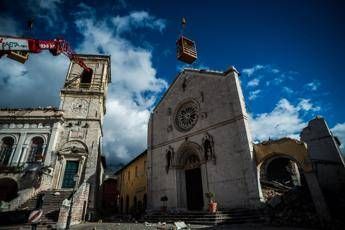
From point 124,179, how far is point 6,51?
22.9 m

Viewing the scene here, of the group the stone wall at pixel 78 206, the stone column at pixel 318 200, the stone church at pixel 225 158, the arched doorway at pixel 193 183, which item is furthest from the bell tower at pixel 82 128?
the stone column at pixel 318 200

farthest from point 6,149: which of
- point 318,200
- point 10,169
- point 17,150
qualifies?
point 318,200

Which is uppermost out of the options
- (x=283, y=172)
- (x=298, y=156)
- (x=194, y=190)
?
(x=283, y=172)

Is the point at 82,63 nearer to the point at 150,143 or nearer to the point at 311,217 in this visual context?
the point at 150,143

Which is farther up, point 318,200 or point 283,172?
point 283,172

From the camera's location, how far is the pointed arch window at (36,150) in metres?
17.9

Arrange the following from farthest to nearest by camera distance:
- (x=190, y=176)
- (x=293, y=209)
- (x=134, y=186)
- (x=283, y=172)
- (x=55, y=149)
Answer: (x=134, y=186) → (x=283, y=172) → (x=55, y=149) → (x=190, y=176) → (x=293, y=209)

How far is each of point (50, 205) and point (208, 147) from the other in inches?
482

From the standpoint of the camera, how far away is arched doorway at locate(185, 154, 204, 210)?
14.8m

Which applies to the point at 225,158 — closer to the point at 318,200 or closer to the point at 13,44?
the point at 318,200

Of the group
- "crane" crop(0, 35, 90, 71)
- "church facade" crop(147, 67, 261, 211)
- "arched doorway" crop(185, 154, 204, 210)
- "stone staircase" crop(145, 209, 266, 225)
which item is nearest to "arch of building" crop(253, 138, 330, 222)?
"church facade" crop(147, 67, 261, 211)

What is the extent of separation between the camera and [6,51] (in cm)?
1174

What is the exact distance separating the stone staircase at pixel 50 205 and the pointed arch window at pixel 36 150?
396 centimetres

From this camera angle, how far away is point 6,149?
730 inches
